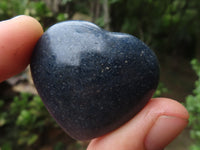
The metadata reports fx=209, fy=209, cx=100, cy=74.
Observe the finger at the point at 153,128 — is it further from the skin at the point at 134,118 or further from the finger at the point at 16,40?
the finger at the point at 16,40

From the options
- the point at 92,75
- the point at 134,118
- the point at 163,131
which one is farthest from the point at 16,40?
the point at 163,131

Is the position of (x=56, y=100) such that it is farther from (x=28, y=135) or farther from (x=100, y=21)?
(x=28, y=135)

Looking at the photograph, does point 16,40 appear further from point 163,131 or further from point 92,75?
point 163,131

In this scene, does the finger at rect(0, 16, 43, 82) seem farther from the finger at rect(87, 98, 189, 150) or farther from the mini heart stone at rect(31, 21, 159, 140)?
the finger at rect(87, 98, 189, 150)

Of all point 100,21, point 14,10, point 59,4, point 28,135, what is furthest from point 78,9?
point 28,135

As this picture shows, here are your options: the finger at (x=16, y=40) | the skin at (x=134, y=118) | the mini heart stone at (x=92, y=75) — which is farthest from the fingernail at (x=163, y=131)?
the finger at (x=16, y=40)
